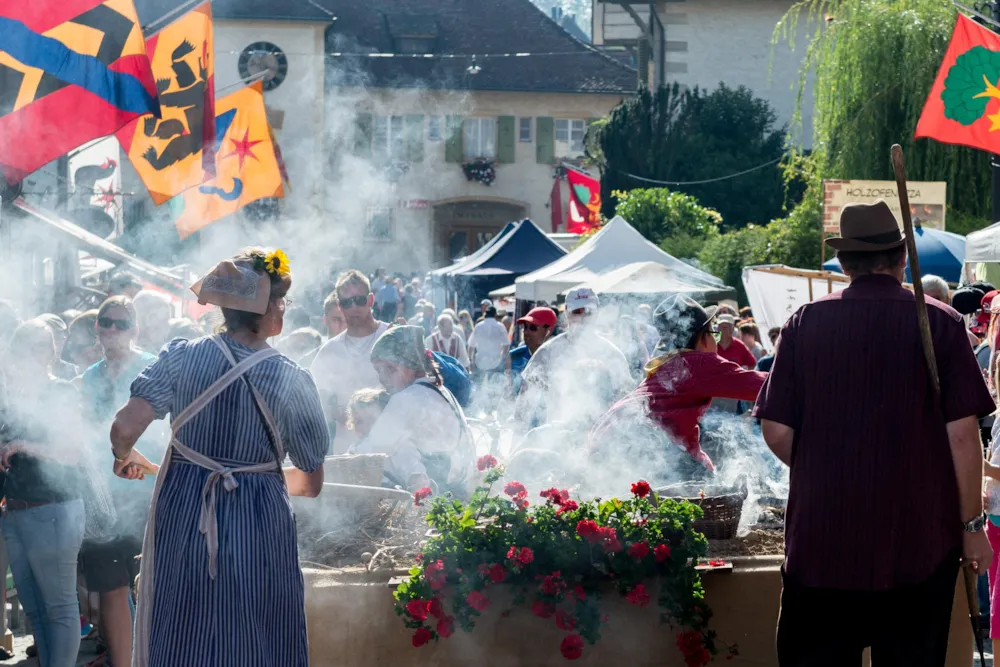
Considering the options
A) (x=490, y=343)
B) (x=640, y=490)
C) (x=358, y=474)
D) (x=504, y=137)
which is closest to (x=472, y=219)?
(x=504, y=137)

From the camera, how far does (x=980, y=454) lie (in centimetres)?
333

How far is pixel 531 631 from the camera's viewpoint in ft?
15.2

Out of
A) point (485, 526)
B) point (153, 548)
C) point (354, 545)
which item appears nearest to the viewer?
point (153, 548)

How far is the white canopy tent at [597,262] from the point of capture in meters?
15.9

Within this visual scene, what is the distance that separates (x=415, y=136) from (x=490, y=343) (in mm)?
28304

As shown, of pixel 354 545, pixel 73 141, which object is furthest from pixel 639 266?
pixel 354 545

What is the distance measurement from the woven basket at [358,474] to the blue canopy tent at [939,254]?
795cm

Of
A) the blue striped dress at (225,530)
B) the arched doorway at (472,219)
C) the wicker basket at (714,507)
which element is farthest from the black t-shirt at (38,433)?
the arched doorway at (472,219)

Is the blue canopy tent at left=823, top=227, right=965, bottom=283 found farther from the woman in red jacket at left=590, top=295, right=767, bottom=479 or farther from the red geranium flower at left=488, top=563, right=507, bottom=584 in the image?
the red geranium flower at left=488, top=563, right=507, bottom=584

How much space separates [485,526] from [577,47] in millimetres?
41871

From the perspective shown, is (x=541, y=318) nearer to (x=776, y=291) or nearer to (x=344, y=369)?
(x=344, y=369)

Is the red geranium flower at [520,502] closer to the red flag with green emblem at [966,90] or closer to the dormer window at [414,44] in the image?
the red flag with green emblem at [966,90]

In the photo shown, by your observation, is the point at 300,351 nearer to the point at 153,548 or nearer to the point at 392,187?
the point at 153,548

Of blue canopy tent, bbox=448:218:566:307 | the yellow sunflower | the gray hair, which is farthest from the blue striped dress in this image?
blue canopy tent, bbox=448:218:566:307
